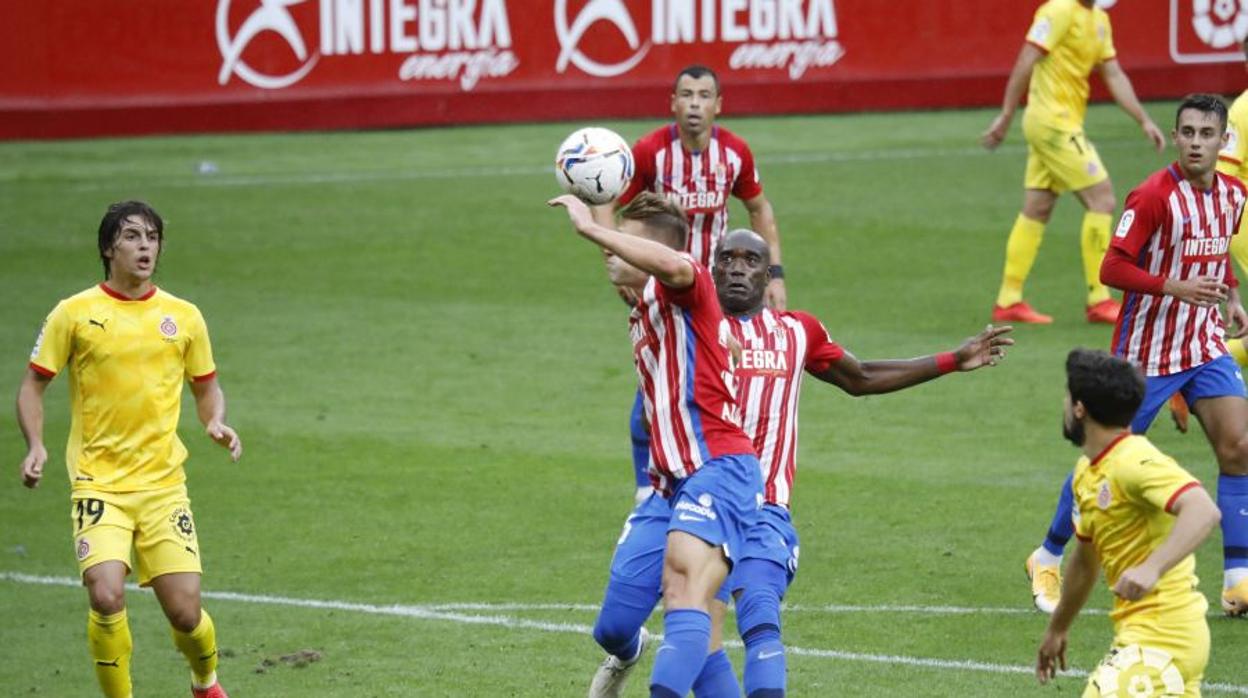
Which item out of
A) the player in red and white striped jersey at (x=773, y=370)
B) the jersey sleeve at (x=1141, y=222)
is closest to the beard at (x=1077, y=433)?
the player in red and white striped jersey at (x=773, y=370)

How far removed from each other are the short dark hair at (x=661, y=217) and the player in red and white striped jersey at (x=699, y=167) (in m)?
3.70

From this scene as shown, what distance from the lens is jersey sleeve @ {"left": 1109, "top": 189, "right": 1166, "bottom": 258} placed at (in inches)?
400

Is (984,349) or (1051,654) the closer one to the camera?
(1051,654)

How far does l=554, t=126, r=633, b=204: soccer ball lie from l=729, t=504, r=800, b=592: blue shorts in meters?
1.43

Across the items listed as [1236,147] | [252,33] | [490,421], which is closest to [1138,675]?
[1236,147]

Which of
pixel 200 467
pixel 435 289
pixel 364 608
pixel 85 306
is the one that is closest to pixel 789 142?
pixel 435 289

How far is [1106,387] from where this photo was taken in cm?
688

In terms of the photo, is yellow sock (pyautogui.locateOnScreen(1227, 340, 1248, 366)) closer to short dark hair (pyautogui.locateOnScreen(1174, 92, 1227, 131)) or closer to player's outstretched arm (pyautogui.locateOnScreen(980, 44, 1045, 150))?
short dark hair (pyautogui.locateOnScreen(1174, 92, 1227, 131))

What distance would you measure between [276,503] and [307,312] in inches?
222

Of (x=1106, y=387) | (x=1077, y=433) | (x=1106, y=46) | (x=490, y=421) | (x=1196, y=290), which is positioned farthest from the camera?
(x=1106, y=46)

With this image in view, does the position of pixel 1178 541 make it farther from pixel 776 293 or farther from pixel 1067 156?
pixel 1067 156

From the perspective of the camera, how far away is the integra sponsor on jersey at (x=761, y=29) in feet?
85.3

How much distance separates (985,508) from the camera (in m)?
12.2

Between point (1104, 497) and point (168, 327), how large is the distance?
4.11m
